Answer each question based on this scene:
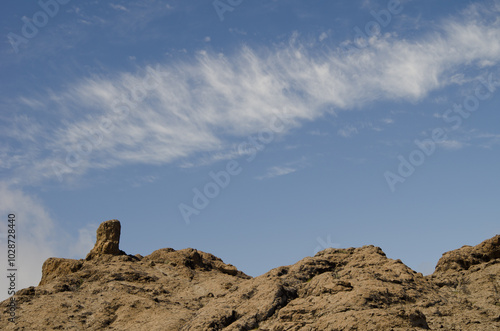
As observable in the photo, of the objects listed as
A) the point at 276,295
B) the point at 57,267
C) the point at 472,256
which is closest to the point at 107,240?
the point at 57,267

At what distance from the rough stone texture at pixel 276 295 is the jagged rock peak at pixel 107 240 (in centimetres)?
73

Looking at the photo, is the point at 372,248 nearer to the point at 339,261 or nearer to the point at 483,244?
the point at 339,261

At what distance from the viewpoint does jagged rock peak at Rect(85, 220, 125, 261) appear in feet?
134

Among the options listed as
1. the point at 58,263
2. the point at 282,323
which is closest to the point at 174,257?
the point at 58,263

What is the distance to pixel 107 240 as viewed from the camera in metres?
41.2

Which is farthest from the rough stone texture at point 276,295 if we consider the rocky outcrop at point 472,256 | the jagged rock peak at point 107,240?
the jagged rock peak at point 107,240

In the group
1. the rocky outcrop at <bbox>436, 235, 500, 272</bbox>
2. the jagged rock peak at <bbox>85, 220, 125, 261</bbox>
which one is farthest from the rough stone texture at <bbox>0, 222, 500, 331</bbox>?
the jagged rock peak at <bbox>85, 220, 125, 261</bbox>

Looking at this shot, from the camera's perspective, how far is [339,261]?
31.5 metres

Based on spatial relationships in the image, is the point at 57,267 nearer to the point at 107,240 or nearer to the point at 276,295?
the point at 107,240

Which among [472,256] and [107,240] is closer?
[472,256]

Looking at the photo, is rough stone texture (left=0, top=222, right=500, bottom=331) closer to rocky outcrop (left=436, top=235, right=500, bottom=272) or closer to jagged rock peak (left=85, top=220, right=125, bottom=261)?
rocky outcrop (left=436, top=235, right=500, bottom=272)

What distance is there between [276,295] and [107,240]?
20077 millimetres

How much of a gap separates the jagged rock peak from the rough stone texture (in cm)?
73

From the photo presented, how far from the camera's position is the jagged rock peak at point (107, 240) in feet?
134
